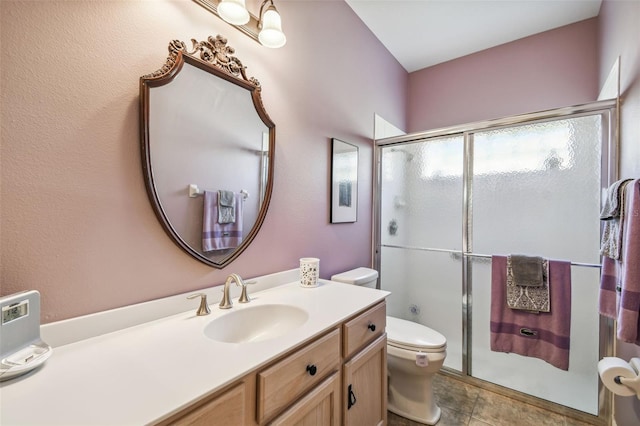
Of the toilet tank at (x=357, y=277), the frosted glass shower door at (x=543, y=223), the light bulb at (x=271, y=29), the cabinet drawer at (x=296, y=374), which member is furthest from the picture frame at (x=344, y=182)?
the cabinet drawer at (x=296, y=374)

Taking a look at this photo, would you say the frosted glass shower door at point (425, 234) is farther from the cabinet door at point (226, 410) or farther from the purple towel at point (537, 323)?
the cabinet door at point (226, 410)

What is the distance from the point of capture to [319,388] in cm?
97

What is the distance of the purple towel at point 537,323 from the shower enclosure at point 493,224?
174 mm

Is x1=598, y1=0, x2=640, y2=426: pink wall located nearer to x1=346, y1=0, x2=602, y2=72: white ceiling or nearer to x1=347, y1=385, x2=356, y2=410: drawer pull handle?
x1=346, y1=0, x2=602, y2=72: white ceiling

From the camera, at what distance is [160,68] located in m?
1.05

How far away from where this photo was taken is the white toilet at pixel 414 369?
5.14 ft

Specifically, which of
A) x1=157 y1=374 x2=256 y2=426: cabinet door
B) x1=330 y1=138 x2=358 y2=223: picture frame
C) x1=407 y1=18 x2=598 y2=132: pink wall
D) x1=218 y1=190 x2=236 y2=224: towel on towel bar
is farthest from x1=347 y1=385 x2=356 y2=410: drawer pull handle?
x1=407 y1=18 x2=598 y2=132: pink wall

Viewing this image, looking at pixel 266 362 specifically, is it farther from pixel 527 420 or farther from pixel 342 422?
pixel 527 420

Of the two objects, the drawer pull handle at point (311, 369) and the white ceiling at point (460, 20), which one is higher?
the white ceiling at point (460, 20)

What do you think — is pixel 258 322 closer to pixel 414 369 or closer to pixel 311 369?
pixel 311 369

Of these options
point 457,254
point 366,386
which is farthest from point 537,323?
point 366,386

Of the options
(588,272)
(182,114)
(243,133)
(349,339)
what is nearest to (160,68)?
(182,114)

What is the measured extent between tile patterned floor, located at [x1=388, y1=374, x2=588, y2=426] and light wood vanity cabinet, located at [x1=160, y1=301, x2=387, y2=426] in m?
0.58

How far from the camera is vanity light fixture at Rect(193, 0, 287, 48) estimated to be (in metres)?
1.13
